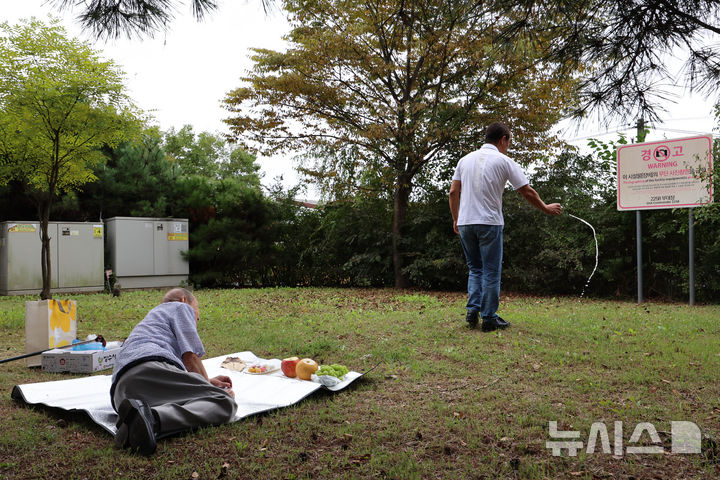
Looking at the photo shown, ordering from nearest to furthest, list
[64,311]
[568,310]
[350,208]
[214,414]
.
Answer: [214,414] → [64,311] → [568,310] → [350,208]

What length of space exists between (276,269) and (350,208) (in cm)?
276

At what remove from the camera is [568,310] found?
25.4 ft

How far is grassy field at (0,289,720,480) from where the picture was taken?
→ 2428mm

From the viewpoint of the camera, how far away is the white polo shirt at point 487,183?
5.32 m

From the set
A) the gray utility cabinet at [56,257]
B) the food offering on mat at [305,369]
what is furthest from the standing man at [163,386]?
the gray utility cabinet at [56,257]

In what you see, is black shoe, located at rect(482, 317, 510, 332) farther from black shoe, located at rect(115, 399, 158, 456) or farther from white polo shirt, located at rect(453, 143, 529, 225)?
black shoe, located at rect(115, 399, 158, 456)

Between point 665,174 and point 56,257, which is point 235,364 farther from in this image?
point 56,257

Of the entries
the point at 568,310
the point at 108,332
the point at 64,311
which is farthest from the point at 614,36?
the point at 108,332

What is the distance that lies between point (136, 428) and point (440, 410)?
1.71 m

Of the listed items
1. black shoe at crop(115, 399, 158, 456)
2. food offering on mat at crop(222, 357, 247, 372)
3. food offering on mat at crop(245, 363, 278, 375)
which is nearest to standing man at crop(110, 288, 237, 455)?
black shoe at crop(115, 399, 158, 456)

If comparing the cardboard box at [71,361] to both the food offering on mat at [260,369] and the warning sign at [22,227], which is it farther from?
the warning sign at [22,227]

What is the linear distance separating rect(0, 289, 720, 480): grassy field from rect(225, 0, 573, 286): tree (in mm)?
5895

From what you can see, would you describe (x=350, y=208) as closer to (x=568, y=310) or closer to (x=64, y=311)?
(x=568, y=310)

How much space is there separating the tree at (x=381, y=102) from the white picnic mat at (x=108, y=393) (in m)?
7.81
